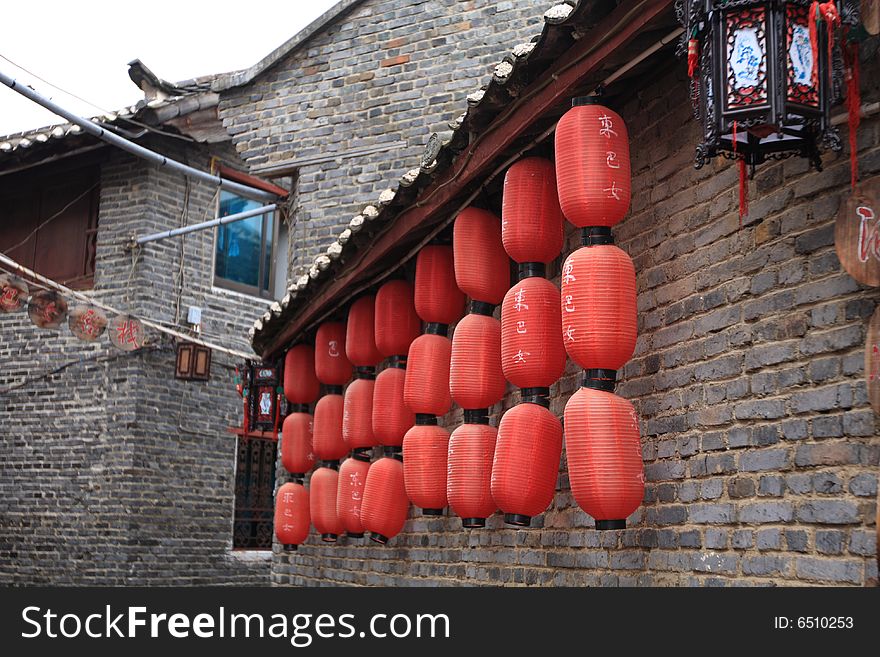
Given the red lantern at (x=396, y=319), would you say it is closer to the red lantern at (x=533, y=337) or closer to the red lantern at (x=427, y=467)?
the red lantern at (x=427, y=467)

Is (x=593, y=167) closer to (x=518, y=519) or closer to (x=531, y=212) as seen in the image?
(x=531, y=212)

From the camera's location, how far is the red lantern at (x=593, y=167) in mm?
4723

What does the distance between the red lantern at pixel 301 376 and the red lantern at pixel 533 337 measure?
14.0 feet

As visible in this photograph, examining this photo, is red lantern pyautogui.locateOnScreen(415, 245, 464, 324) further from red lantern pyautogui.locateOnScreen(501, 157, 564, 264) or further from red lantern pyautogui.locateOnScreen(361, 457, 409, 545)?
red lantern pyautogui.locateOnScreen(501, 157, 564, 264)

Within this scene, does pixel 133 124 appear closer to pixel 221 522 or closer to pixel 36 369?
pixel 36 369

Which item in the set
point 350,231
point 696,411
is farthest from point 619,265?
point 350,231

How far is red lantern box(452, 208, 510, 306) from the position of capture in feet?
19.7

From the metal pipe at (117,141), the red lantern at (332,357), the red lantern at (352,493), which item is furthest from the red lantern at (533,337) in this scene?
the metal pipe at (117,141)

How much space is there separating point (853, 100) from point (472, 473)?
2987 mm

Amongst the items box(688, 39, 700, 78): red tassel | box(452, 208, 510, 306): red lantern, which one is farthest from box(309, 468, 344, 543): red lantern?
box(688, 39, 700, 78): red tassel

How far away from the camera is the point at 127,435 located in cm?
1281

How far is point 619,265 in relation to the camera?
4.66 meters

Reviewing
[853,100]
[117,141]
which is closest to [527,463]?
[853,100]

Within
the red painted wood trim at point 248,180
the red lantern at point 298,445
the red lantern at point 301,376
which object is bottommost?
the red lantern at point 298,445
